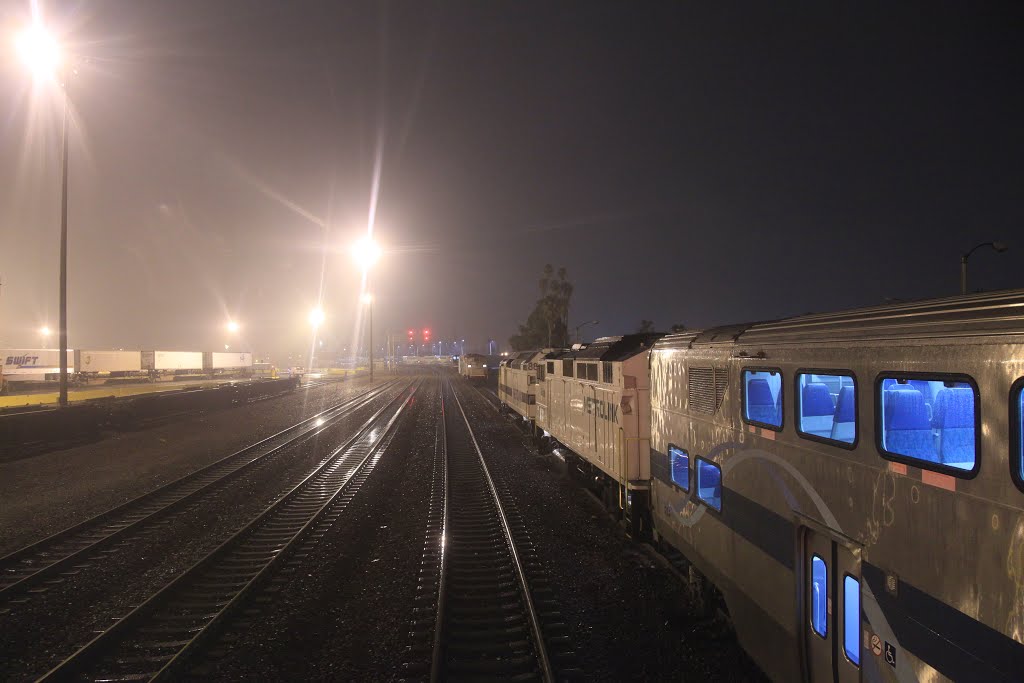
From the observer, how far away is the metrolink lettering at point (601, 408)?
428 inches

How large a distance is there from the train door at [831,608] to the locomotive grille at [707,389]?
6.88 ft

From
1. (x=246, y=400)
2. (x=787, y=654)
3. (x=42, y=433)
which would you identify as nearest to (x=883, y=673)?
(x=787, y=654)

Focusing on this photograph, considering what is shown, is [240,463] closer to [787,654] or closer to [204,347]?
[787,654]

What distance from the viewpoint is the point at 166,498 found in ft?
45.6

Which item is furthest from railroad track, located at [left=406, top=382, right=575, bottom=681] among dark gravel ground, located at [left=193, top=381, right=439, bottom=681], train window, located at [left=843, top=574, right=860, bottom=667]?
train window, located at [left=843, top=574, right=860, bottom=667]

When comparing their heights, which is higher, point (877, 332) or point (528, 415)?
point (877, 332)

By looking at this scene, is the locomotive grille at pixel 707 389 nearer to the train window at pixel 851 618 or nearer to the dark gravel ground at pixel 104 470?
the train window at pixel 851 618

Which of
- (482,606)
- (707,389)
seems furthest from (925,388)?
(482,606)

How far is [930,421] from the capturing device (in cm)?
368

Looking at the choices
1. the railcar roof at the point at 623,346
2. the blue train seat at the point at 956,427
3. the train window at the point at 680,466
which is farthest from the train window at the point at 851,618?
the railcar roof at the point at 623,346

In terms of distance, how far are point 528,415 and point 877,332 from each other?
66.9ft

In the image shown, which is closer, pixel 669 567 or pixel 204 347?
pixel 669 567

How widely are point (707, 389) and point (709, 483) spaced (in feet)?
3.83

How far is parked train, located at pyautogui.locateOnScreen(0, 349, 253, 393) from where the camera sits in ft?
171
